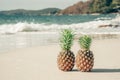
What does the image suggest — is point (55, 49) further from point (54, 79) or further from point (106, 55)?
point (54, 79)

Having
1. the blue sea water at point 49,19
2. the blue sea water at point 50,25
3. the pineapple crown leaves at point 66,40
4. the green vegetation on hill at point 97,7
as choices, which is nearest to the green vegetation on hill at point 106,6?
the green vegetation on hill at point 97,7

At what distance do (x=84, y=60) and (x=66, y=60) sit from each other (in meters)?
0.41

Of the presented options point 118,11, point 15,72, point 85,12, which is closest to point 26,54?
point 15,72

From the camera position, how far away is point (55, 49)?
14281 millimetres

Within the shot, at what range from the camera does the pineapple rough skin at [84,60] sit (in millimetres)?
8938

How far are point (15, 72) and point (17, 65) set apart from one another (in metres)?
1.06

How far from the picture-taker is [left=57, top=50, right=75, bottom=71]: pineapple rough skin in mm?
9109

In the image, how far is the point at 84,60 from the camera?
29.4 feet


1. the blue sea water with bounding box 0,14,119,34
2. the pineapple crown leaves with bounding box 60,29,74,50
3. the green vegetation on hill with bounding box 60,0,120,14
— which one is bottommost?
the green vegetation on hill with bounding box 60,0,120,14

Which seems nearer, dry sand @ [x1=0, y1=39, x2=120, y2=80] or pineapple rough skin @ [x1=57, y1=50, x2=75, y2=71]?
dry sand @ [x1=0, y1=39, x2=120, y2=80]

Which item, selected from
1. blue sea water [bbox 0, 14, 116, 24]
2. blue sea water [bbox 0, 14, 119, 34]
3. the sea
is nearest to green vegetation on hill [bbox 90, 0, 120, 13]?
blue sea water [bbox 0, 14, 116, 24]

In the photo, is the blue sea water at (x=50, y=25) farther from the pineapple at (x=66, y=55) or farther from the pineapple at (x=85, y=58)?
the pineapple at (x=85, y=58)

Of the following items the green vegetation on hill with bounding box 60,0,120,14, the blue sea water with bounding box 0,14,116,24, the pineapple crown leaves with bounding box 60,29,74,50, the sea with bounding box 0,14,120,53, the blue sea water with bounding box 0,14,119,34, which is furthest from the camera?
the green vegetation on hill with bounding box 60,0,120,14

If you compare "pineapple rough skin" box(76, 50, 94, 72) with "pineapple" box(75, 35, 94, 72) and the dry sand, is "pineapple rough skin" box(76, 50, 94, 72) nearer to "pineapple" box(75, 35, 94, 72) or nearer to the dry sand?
"pineapple" box(75, 35, 94, 72)
